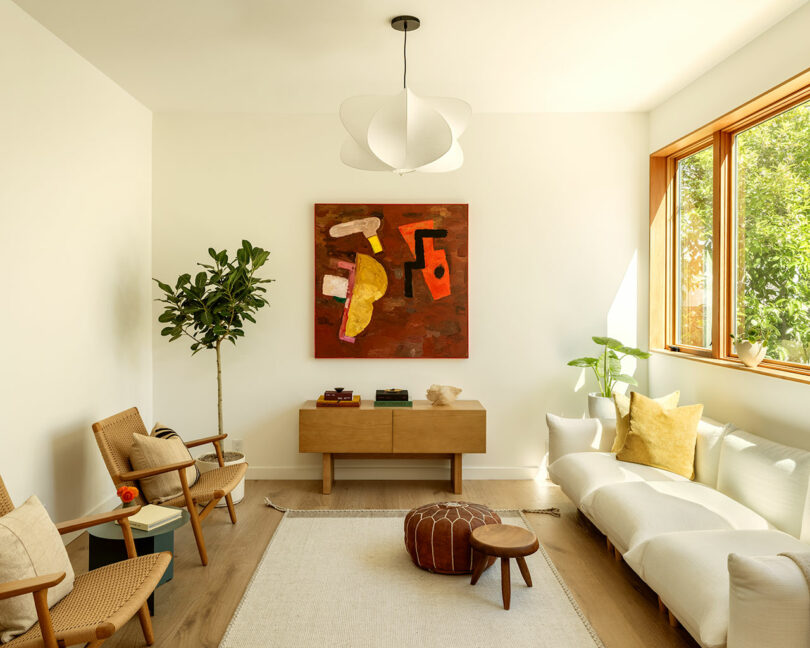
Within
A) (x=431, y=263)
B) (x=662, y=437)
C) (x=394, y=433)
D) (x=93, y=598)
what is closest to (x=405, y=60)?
(x=431, y=263)

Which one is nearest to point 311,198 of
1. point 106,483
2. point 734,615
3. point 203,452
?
point 203,452

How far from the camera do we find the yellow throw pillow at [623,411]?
384 centimetres

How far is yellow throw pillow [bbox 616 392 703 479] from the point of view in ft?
11.4

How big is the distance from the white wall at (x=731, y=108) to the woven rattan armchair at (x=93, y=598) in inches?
117

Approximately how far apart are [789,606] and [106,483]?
3.78 meters

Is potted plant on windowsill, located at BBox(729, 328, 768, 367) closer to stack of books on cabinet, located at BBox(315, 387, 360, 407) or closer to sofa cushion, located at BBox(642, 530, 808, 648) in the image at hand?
sofa cushion, located at BBox(642, 530, 808, 648)

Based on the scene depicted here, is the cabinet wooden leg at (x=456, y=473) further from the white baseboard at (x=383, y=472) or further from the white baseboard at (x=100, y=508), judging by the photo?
the white baseboard at (x=100, y=508)

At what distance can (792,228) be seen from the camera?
11.1 feet

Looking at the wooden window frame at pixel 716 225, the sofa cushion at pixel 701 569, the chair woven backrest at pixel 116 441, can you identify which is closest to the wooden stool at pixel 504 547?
the sofa cushion at pixel 701 569

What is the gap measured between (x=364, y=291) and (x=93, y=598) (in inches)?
119

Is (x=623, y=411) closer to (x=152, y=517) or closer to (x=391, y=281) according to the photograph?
(x=391, y=281)

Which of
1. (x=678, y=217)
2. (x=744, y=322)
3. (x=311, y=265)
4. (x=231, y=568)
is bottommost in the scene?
(x=231, y=568)

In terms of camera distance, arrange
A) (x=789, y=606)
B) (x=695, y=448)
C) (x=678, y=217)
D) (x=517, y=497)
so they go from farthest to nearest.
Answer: (x=678, y=217)
(x=517, y=497)
(x=695, y=448)
(x=789, y=606)

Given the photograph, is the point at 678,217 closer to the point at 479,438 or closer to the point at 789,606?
the point at 479,438
